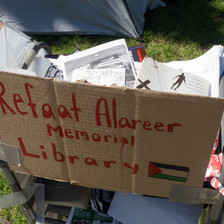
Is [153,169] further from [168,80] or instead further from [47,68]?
[47,68]

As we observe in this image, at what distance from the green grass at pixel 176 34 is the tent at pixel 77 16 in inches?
2.5

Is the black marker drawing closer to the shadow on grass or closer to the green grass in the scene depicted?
the green grass

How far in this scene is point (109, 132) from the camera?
710 mm

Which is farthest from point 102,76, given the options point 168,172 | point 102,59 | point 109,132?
point 168,172

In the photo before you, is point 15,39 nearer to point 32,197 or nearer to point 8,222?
point 32,197

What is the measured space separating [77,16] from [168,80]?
72.3 inches

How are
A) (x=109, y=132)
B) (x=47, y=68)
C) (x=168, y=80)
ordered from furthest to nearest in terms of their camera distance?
(x=47, y=68)
(x=168, y=80)
(x=109, y=132)

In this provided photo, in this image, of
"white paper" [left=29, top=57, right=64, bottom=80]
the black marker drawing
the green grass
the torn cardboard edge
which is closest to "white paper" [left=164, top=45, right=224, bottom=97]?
the black marker drawing

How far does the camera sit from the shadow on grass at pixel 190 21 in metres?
2.35

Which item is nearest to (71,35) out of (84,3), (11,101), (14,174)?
(84,3)

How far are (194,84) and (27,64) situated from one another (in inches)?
19.3

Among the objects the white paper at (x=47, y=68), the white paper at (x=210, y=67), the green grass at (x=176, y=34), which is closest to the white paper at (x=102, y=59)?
the white paper at (x=47, y=68)

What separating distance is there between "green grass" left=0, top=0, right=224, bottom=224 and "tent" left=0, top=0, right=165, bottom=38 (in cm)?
6

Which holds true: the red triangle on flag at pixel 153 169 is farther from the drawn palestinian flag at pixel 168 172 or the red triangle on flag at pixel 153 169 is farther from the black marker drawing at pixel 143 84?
the black marker drawing at pixel 143 84
